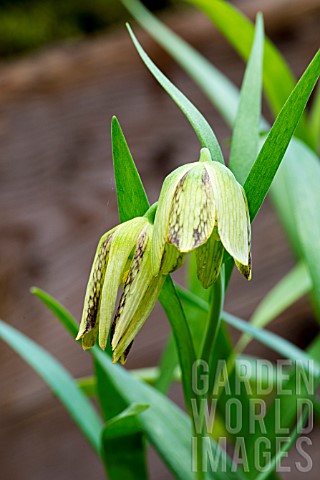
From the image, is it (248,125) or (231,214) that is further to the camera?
(248,125)

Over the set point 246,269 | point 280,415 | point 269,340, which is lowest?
point 280,415

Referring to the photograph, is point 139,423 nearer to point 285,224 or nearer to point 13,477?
point 285,224

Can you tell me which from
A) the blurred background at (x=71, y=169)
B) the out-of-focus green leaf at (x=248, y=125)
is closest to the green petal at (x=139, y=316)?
the out-of-focus green leaf at (x=248, y=125)

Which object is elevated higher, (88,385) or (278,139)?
(278,139)

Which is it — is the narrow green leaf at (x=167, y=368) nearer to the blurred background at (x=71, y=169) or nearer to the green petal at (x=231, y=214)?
the green petal at (x=231, y=214)

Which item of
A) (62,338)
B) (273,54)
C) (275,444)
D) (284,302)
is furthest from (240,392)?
(62,338)

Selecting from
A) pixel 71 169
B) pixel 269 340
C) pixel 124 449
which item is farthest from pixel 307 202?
pixel 71 169

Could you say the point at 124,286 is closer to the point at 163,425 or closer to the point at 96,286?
the point at 96,286
